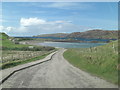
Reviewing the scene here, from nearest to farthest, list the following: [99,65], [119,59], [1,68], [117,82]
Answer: [117,82], [119,59], [99,65], [1,68]

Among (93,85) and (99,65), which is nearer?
(93,85)

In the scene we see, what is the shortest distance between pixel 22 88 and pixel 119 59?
11.2 meters

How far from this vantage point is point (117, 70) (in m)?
18.7

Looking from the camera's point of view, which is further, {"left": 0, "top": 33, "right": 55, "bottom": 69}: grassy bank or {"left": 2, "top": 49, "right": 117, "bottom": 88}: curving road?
{"left": 0, "top": 33, "right": 55, "bottom": 69}: grassy bank

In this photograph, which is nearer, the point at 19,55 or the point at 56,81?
the point at 56,81

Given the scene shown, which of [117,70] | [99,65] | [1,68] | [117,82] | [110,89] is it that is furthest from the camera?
[1,68]

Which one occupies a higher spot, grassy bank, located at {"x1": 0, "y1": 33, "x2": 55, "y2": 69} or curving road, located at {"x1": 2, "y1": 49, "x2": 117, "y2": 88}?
curving road, located at {"x1": 2, "y1": 49, "x2": 117, "y2": 88}

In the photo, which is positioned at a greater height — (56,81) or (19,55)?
(56,81)

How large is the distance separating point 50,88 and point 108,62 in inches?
379

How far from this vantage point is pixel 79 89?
521 inches

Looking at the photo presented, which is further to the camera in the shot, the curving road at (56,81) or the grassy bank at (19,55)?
the grassy bank at (19,55)

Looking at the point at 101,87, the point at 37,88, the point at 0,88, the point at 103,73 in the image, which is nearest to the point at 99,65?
the point at 103,73

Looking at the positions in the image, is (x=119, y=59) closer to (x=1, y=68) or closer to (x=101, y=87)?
(x=101, y=87)

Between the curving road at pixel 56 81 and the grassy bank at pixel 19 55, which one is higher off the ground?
the curving road at pixel 56 81
